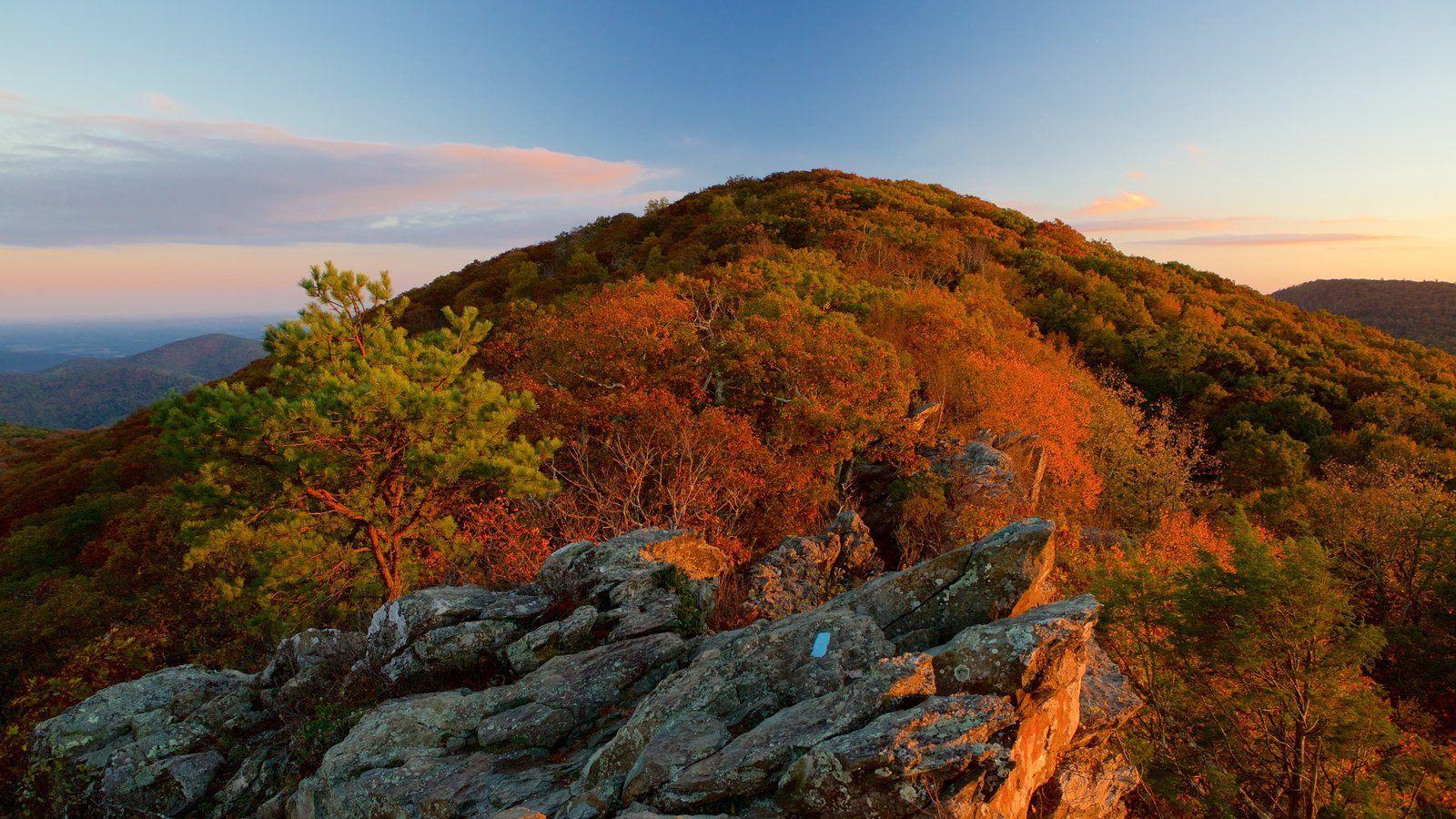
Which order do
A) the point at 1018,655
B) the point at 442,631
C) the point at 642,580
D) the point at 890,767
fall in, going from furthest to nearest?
the point at 642,580 < the point at 442,631 < the point at 1018,655 < the point at 890,767

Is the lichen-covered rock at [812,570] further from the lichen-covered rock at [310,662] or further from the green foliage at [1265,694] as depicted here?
the lichen-covered rock at [310,662]

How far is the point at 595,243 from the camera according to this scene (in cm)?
6594

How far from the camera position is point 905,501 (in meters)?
22.8

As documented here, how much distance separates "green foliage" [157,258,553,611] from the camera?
1305 centimetres

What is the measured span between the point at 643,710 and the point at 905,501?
16.8 metres

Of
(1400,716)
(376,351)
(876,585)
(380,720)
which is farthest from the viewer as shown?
(1400,716)

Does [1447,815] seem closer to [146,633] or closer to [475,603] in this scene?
[475,603]

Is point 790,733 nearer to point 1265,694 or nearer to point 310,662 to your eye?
point 310,662

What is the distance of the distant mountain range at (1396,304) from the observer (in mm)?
92000

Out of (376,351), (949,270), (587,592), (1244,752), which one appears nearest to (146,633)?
(376,351)

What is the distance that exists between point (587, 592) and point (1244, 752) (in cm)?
1452

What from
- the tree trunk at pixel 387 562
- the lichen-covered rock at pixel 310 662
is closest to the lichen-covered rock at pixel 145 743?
the lichen-covered rock at pixel 310 662

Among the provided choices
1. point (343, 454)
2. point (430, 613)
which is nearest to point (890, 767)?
point (430, 613)

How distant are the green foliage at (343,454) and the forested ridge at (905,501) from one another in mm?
228
